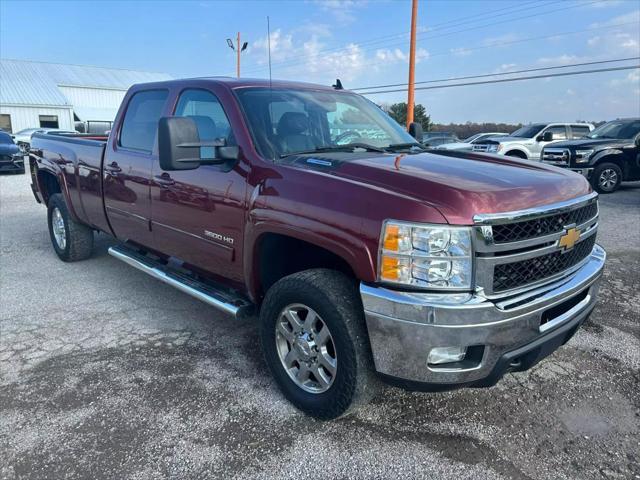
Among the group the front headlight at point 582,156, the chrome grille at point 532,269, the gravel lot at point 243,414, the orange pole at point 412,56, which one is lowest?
the gravel lot at point 243,414

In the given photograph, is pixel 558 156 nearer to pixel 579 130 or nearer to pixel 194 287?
pixel 579 130

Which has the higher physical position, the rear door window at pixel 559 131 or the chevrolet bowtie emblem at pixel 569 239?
the rear door window at pixel 559 131

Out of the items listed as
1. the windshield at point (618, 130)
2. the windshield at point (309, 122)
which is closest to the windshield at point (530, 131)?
the windshield at point (618, 130)

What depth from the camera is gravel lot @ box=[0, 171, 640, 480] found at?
2.47 meters

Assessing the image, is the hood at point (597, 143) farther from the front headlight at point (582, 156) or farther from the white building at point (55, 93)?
the white building at point (55, 93)

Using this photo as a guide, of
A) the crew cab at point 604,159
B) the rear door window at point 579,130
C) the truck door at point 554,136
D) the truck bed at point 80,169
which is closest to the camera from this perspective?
the truck bed at point 80,169

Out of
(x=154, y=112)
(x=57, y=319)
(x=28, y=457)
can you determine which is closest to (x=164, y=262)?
(x=57, y=319)

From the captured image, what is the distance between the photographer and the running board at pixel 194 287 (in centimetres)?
334

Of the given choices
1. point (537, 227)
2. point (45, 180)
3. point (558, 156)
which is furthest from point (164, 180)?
point (558, 156)

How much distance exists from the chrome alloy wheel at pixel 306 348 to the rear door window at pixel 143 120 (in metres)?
2.10

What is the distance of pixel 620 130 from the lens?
1230 cm

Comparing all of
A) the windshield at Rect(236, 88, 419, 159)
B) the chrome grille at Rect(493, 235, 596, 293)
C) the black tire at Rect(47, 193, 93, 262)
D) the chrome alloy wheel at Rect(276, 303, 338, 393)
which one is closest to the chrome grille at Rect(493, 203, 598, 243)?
the chrome grille at Rect(493, 235, 596, 293)

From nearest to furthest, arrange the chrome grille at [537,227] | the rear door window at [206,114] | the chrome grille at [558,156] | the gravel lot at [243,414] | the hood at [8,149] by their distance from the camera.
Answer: the chrome grille at [537,227] < the gravel lot at [243,414] < the rear door window at [206,114] < the chrome grille at [558,156] < the hood at [8,149]

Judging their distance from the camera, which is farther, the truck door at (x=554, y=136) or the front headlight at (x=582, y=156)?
the truck door at (x=554, y=136)
